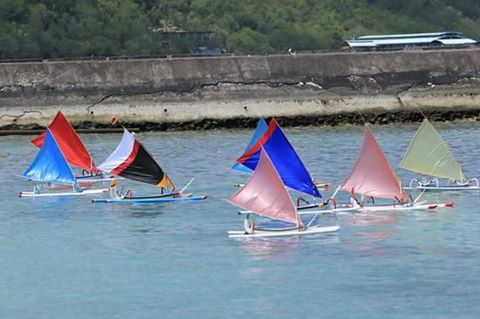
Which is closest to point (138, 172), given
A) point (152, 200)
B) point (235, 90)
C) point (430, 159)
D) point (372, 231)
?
point (152, 200)

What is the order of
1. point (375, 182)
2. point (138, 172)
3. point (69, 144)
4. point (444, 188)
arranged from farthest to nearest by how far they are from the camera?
point (69, 144) → point (138, 172) → point (444, 188) → point (375, 182)

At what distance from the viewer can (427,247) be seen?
23969 mm

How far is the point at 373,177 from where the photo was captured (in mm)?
28250

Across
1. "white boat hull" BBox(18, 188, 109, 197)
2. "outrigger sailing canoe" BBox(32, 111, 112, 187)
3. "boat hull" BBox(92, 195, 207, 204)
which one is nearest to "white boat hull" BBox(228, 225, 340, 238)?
"boat hull" BBox(92, 195, 207, 204)

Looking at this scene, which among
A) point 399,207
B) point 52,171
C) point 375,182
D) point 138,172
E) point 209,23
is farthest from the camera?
point 209,23

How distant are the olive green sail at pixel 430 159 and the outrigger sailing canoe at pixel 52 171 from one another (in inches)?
290

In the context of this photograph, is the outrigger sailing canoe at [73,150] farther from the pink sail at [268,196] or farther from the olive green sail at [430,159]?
the pink sail at [268,196]

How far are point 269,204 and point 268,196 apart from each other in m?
0.15

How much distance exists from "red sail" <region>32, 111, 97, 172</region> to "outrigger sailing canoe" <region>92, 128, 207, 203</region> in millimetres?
3502

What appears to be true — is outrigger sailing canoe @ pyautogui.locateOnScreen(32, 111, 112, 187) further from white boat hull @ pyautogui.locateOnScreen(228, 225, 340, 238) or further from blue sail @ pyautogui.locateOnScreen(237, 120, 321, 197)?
white boat hull @ pyautogui.locateOnScreen(228, 225, 340, 238)

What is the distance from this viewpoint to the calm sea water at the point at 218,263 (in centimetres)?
2006

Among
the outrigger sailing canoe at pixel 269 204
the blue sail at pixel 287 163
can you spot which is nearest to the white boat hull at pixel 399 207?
the blue sail at pixel 287 163

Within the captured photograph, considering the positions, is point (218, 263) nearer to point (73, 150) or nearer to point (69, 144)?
point (73, 150)

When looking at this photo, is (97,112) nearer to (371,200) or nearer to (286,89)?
(286,89)
